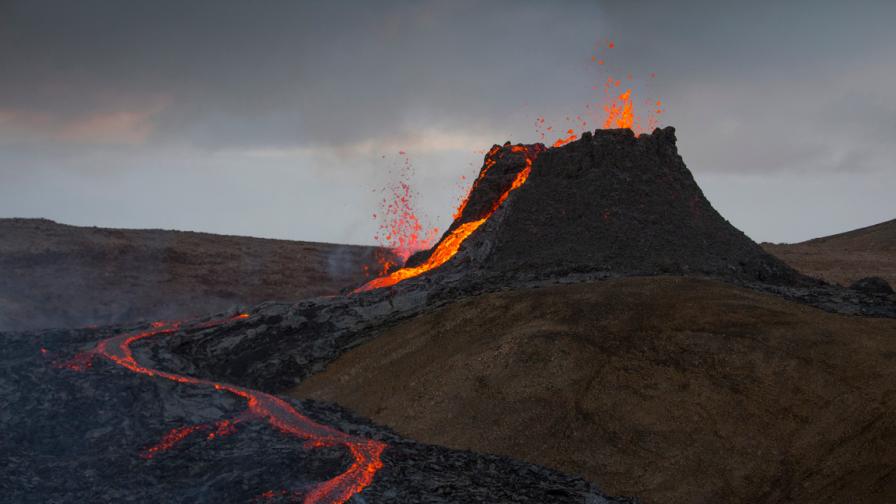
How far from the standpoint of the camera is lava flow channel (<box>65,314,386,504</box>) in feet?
57.8

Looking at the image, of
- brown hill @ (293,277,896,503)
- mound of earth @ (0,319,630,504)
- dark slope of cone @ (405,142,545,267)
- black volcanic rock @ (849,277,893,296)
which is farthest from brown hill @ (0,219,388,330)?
black volcanic rock @ (849,277,893,296)

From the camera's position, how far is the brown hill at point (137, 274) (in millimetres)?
54022

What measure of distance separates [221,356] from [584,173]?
18.6m

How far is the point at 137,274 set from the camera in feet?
203

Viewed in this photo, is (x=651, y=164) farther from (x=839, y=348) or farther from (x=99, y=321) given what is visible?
(x=99, y=321)

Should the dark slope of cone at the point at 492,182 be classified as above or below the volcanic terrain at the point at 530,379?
above

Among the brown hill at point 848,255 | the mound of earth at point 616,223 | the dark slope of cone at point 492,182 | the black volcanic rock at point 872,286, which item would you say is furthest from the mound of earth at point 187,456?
the brown hill at point 848,255

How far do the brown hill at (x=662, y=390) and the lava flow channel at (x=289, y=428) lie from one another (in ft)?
7.71

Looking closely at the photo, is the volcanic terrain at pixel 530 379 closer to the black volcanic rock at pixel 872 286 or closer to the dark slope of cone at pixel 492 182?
the black volcanic rock at pixel 872 286

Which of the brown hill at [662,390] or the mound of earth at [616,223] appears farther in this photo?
the mound of earth at [616,223]

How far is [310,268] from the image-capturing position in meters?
72.8

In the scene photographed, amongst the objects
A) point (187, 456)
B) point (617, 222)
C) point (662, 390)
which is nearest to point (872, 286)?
point (617, 222)

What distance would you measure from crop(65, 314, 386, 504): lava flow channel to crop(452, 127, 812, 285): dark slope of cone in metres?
12.3

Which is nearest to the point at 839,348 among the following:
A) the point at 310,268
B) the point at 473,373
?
the point at 473,373
